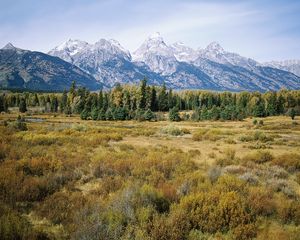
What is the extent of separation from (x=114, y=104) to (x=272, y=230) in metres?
96.3

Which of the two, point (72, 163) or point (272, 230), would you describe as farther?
point (72, 163)

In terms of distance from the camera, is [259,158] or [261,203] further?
[259,158]

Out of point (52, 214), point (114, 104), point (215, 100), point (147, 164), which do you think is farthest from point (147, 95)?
point (52, 214)

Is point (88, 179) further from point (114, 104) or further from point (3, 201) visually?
point (114, 104)

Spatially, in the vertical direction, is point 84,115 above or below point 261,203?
below

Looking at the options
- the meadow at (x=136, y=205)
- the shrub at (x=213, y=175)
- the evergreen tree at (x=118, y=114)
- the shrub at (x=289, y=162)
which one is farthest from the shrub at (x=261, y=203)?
the evergreen tree at (x=118, y=114)

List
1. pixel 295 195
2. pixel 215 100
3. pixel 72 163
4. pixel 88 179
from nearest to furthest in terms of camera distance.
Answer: pixel 295 195
pixel 88 179
pixel 72 163
pixel 215 100

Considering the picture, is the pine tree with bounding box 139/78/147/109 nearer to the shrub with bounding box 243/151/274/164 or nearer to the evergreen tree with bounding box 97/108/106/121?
the evergreen tree with bounding box 97/108/106/121

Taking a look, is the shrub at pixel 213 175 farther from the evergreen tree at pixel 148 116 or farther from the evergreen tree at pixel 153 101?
the evergreen tree at pixel 153 101

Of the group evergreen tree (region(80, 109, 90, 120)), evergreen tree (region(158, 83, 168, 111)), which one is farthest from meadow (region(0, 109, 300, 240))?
evergreen tree (region(158, 83, 168, 111))

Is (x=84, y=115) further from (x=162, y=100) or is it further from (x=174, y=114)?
(x=162, y=100)

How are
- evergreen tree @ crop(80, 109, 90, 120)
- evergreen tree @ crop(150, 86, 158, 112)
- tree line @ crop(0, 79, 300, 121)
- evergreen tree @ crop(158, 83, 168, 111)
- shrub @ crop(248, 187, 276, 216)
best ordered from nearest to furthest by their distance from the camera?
1. shrub @ crop(248, 187, 276, 216)
2. tree line @ crop(0, 79, 300, 121)
3. evergreen tree @ crop(80, 109, 90, 120)
4. evergreen tree @ crop(150, 86, 158, 112)
5. evergreen tree @ crop(158, 83, 168, 111)

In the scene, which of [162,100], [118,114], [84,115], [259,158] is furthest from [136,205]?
[162,100]

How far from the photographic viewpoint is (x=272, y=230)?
781 centimetres
